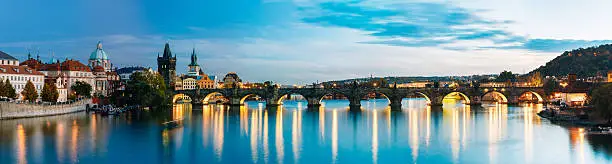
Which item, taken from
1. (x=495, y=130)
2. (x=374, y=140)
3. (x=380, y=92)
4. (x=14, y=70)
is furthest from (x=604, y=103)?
(x=14, y=70)

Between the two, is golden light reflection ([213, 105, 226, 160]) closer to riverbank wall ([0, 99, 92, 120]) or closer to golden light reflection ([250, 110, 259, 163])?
golden light reflection ([250, 110, 259, 163])

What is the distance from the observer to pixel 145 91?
77.6m

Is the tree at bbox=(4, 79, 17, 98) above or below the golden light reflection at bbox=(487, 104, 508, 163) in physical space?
above

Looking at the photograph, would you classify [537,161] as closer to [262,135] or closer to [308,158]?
[308,158]

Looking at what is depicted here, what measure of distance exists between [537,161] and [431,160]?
567 centimetres

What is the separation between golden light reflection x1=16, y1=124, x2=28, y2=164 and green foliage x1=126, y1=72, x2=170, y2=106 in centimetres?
2890

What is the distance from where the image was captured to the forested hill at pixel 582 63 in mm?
145500

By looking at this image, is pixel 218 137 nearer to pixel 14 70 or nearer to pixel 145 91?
pixel 14 70

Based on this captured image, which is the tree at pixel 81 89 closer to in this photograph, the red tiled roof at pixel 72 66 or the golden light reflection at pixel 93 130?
the red tiled roof at pixel 72 66

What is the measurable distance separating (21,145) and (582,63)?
14502cm

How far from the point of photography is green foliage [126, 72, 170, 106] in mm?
77125

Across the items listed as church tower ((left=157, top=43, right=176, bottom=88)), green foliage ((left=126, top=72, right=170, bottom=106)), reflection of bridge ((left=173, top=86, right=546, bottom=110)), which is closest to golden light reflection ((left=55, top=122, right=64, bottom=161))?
green foliage ((left=126, top=72, right=170, bottom=106))

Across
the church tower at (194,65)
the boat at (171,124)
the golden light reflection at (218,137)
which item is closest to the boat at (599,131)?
the golden light reflection at (218,137)

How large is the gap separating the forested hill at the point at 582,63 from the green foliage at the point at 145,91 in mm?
98910
